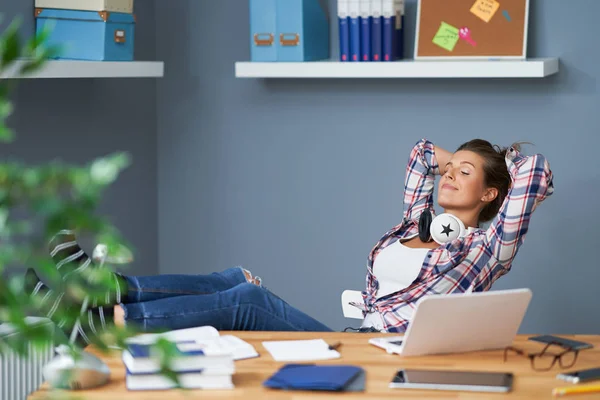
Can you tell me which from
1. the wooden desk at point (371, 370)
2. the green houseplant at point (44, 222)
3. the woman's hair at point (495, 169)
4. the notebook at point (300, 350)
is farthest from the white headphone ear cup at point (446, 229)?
the green houseplant at point (44, 222)

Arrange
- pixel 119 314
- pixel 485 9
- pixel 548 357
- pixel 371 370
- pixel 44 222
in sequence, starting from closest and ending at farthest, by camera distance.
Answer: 1. pixel 44 222
2. pixel 371 370
3. pixel 548 357
4. pixel 119 314
5. pixel 485 9

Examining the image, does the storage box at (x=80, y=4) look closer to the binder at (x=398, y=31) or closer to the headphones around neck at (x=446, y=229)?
the binder at (x=398, y=31)

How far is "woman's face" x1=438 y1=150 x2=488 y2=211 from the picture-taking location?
9.21 feet

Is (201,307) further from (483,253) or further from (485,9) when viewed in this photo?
(485,9)

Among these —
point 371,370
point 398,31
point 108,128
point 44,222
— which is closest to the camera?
point 44,222

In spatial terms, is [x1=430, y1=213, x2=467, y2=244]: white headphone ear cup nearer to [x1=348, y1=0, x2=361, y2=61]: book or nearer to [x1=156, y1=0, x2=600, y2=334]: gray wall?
[x1=156, y1=0, x2=600, y2=334]: gray wall

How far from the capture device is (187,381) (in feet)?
5.55

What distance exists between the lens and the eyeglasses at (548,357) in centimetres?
186

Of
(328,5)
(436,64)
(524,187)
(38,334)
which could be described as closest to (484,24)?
(436,64)

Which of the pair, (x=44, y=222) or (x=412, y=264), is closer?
(x=44, y=222)

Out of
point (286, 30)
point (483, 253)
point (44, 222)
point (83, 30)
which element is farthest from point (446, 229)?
point (44, 222)

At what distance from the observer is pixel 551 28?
11.1 feet

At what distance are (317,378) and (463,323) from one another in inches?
14.9

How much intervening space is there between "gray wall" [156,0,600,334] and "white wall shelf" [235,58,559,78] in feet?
0.68
